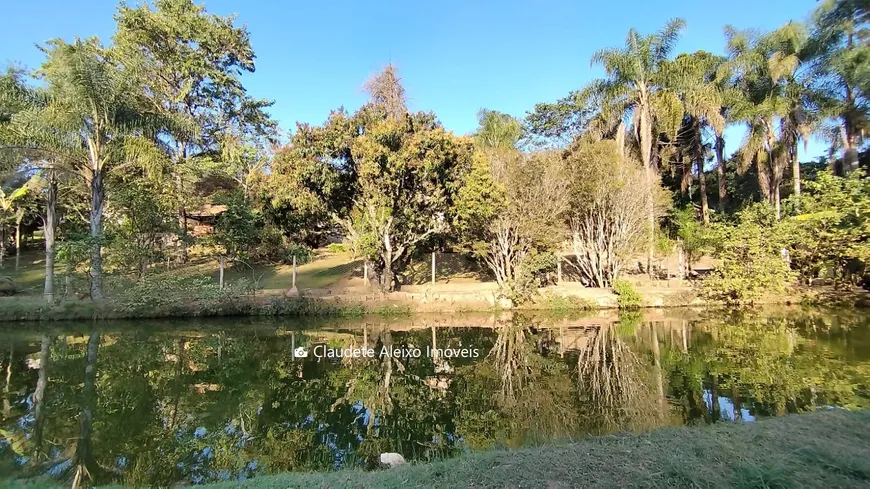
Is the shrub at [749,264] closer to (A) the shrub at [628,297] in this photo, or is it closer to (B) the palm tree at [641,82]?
(A) the shrub at [628,297]

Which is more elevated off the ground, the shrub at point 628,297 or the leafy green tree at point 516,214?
the leafy green tree at point 516,214

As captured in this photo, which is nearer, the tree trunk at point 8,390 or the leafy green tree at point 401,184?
the tree trunk at point 8,390

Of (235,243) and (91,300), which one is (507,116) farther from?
(91,300)

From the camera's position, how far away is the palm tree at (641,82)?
26.2 m

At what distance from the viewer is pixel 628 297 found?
20.8 metres

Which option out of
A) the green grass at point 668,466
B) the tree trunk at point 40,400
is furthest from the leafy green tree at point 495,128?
the green grass at point 668,466

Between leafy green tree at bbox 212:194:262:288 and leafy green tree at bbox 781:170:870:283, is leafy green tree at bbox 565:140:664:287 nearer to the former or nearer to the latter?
leafy green tree at bbox 781:170:870:283

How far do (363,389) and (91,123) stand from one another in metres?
15.7

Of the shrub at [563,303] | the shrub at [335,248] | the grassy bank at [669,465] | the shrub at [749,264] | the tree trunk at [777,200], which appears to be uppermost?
the tree trunk at [777,200]

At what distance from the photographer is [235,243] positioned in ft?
80.6

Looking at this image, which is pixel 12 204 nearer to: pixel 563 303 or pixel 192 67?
pixel 192 67

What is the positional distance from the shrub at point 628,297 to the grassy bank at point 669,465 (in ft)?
52.9

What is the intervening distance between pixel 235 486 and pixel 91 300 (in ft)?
58.6

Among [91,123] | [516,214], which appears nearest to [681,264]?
[516,214]
